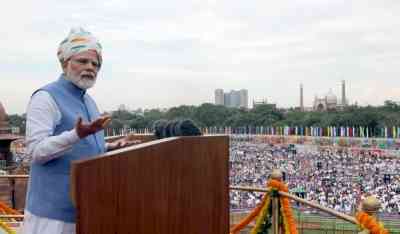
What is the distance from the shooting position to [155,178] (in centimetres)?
168

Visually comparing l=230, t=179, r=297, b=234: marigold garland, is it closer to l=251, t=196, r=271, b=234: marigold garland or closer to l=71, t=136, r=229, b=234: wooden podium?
l=251, t=196, r=271, b=234: marigold garland

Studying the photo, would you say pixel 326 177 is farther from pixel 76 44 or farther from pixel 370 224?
pixel 76 44

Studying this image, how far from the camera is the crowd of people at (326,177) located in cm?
1681

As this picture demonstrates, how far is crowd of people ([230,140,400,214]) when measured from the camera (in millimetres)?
16812

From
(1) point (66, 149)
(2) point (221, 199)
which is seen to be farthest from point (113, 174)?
(2) point (221, 199)

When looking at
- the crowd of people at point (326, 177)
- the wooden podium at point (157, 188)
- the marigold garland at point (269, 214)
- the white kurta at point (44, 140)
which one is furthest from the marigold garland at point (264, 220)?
the crowd of people at point (326, 177)

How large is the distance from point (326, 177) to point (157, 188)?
23235 mm

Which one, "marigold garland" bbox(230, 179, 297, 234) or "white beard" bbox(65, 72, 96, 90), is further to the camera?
"marigold garland" bbox(230, 179, 297, 234)

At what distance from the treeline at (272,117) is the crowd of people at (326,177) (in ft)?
36.3

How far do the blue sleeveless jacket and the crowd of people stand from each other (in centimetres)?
1106

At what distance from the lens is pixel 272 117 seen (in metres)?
61.8

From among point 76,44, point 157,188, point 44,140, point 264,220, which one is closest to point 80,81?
point 76,44

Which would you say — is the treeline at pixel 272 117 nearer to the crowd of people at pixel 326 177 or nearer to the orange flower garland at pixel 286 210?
the crowd of people at pixel 326 177

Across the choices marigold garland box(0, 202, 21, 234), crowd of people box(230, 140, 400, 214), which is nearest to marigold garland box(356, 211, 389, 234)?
marigold garland box(0, 202, 21, 234)
